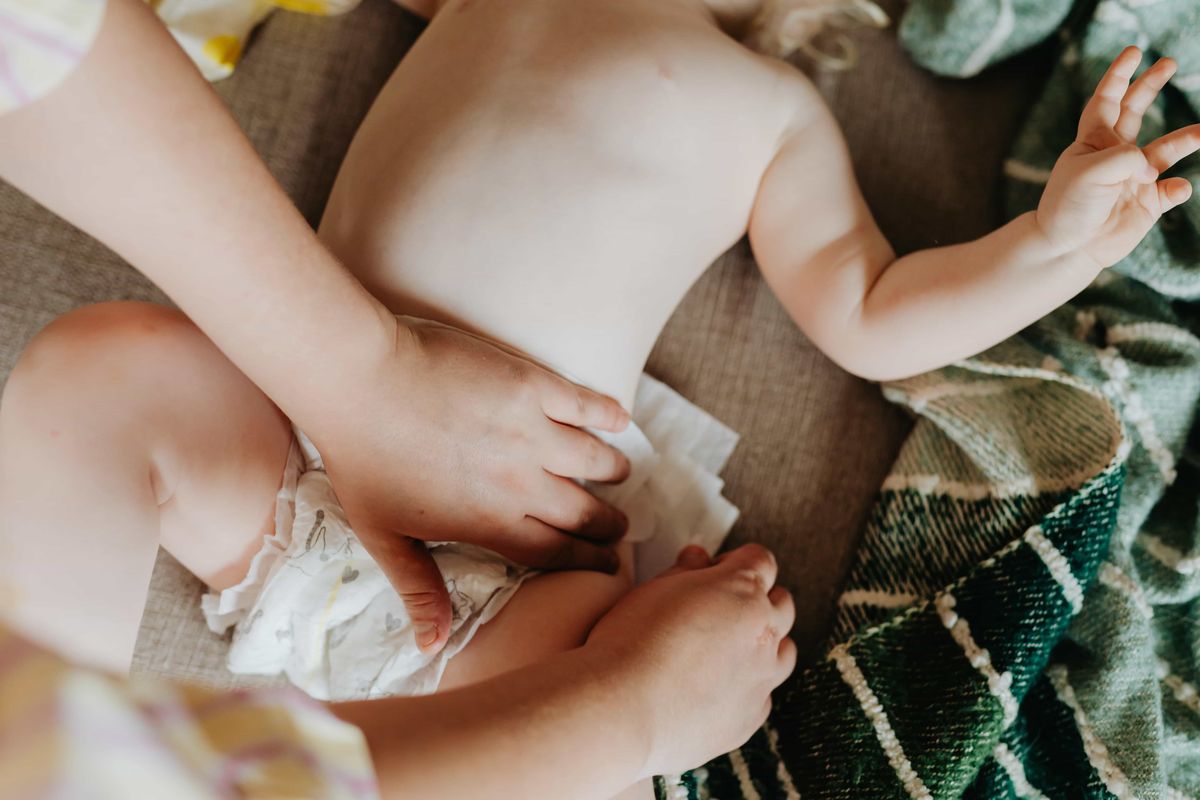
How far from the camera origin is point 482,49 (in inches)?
35.3

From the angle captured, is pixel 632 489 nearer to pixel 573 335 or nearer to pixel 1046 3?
pixel 573 335

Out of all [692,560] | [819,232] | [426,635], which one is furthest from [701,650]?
[819,232]

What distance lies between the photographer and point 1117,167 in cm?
71

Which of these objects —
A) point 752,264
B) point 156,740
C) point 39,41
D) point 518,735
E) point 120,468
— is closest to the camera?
point 156,740

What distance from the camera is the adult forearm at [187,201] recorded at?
51 cm

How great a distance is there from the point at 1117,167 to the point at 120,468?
0.84 m

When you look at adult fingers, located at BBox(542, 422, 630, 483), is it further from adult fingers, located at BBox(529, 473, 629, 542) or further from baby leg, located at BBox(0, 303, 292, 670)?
baby leg, located at BBox(0, 303, 292, 670)

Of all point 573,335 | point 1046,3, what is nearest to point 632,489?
point 573,335

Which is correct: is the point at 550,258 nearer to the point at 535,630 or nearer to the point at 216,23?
the point at 535,630

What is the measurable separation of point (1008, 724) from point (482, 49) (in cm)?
84

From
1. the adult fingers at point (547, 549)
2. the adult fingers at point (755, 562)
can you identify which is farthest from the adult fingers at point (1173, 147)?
the adult fingers at point (547, 549)

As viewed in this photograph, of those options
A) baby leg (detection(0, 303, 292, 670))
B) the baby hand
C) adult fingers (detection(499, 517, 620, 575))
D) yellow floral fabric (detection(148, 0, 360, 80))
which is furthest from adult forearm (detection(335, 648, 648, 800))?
yellow floral fabric (detection(148, 0, 360, 80))

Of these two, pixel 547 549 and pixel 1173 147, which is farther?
pixel 547 549

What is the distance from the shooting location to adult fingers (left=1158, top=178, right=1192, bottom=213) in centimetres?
73
